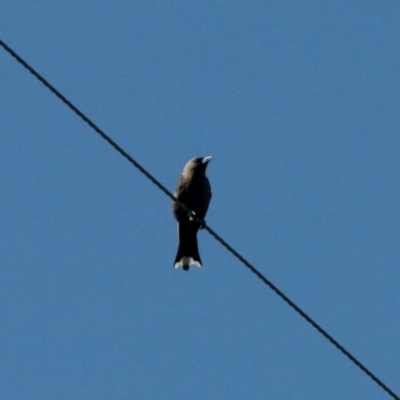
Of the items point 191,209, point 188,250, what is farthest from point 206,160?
point 188,250

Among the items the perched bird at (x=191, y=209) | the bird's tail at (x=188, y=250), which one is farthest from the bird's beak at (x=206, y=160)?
the bird's tail at (x=188, y=250)

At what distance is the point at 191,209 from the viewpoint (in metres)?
11.2

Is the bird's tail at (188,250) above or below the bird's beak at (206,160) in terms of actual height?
below

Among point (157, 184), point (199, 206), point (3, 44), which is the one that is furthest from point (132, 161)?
point (199, 206)

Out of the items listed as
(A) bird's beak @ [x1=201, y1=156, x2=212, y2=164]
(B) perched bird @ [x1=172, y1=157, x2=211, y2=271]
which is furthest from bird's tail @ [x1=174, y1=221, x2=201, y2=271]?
(A) bird's beak @ [x1=201, y1=156, x2=212, y2=164]

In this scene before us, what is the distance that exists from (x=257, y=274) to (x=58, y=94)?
142cm

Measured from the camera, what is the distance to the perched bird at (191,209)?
36.8 ft

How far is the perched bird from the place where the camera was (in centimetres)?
1123

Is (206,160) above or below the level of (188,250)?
above

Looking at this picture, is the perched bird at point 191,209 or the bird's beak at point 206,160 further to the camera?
the bird's beak at point 206,160

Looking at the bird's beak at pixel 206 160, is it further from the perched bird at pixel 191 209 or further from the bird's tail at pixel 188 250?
the bird's tail at pixel 188 250

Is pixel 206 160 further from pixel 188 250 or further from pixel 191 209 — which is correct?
pixel 188 250

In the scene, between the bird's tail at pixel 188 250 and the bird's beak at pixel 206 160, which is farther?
the bird's beak at pixel 206 160

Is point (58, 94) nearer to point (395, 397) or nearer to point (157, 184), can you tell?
point (157, 184)
